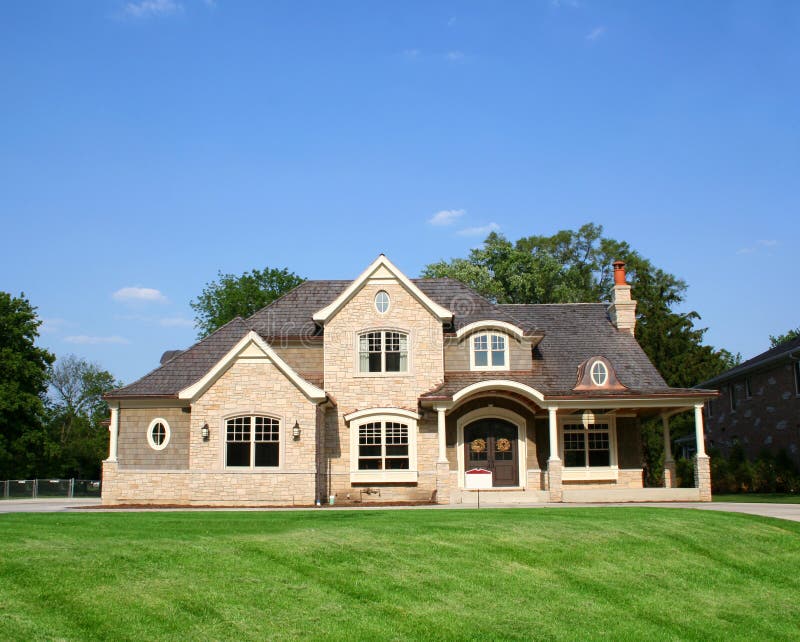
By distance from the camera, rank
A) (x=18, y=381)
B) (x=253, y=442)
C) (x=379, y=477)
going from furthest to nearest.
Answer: (x=18, y=381), (x=379, y=477), (x=253, y=442)

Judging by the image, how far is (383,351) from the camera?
27.4 m

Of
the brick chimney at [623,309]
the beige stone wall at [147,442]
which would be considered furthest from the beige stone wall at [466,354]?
the beige stone wall at [147,442]

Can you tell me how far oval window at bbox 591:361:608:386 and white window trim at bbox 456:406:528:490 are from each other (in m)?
2.77

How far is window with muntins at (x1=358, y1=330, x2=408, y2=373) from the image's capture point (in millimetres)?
27328

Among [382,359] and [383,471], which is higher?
[382,359]

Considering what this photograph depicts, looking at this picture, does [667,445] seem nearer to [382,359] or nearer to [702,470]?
[702,470]

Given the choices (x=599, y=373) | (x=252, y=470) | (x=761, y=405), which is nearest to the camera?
(x=252, y=470)

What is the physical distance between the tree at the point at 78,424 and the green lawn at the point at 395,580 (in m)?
41.0

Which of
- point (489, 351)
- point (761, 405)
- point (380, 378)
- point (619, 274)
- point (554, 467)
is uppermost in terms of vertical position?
point (619, 274)

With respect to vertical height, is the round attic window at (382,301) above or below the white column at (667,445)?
above

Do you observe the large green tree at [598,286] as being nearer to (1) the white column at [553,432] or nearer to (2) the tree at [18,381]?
(1) the white column at [553,432]

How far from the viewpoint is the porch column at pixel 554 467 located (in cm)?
2505

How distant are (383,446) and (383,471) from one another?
0.83 m

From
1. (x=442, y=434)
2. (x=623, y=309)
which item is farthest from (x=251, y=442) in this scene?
(x=623, y=309)
